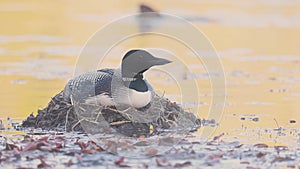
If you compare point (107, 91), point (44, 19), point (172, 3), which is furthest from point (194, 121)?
point (172, 3)

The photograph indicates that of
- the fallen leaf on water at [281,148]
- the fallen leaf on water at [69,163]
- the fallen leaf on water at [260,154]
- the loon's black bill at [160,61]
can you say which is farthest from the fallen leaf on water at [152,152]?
the loon's black bill at [160,61]

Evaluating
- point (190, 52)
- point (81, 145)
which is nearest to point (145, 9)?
point (190, 52)

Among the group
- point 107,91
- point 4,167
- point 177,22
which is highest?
point 177,22

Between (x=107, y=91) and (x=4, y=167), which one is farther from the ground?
(x=107, y=91)

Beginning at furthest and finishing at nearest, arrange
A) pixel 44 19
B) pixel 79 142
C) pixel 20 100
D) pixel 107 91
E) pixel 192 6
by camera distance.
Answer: pixel 192 6 < pixel 44 19 < pixel 20 100 < pixel 107 91 < pixel 79 142

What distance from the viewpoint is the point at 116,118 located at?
998cm

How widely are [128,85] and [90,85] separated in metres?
0.56

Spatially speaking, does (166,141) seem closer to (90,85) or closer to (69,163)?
(69,163)

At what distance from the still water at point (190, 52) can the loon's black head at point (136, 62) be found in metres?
1.18

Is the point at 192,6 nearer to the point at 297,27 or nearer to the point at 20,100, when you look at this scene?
the point at 297,27

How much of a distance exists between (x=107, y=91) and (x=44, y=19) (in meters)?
12.8

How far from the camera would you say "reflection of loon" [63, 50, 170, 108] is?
995 cm

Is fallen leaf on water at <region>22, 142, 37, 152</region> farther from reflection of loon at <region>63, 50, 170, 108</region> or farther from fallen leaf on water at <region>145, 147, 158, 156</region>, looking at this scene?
reflection of loon at <region>63, 50, 170, 108</region>

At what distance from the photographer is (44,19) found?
22562 millimetres
